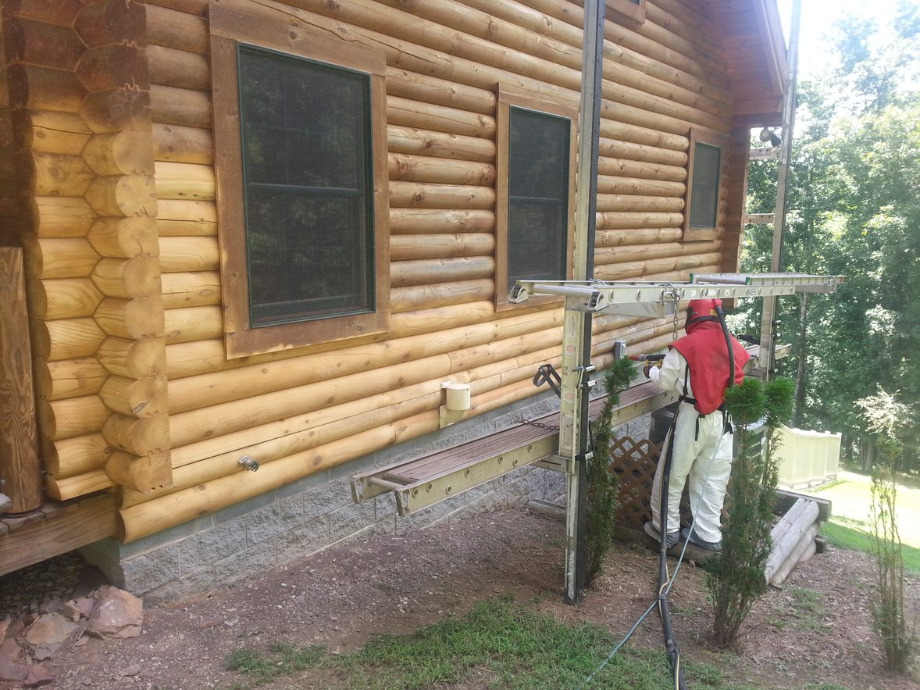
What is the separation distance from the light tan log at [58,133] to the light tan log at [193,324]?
3.32 feet

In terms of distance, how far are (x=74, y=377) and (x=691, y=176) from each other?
9051mm

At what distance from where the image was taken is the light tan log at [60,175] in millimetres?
3717

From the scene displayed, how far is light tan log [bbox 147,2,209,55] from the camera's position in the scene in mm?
4047

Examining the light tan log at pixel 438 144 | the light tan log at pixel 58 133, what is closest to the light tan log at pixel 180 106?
the light tan log at pixel 58 133

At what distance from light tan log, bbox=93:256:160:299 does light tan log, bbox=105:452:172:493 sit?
0.91 meters

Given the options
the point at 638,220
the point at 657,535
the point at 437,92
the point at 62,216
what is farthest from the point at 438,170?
the point at 638,220

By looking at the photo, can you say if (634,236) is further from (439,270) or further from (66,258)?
(66,258)

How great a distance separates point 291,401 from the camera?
5.09 m

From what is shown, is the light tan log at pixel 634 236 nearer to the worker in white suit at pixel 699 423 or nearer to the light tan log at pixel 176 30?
the worker in white suit at pixel 699 423

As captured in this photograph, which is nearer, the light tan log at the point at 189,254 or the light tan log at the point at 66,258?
the light tan log at the point at 66,258

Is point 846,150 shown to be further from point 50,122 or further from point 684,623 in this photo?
point 50,122

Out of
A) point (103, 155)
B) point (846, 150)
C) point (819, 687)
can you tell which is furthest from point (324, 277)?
point (846, 150)

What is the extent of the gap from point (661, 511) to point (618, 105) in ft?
16.4

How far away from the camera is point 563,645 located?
4.54 m
